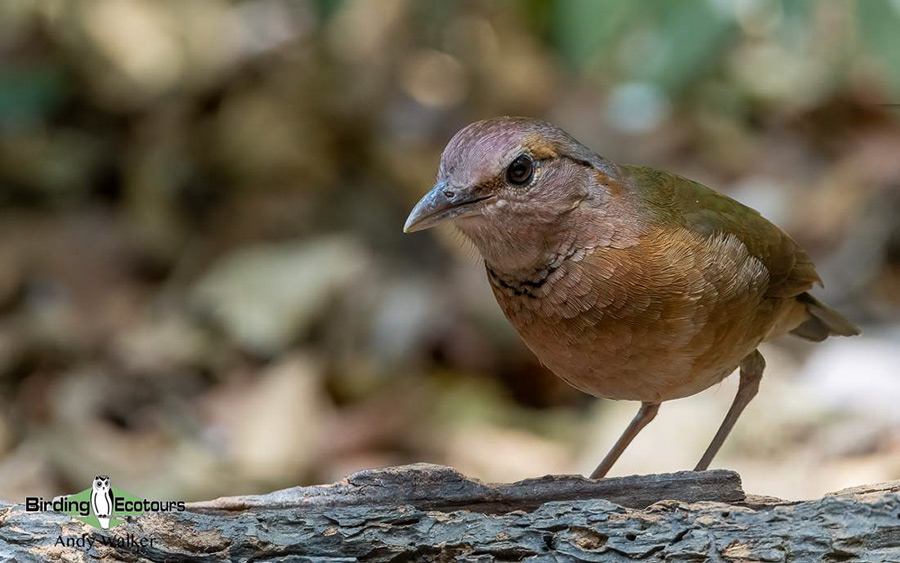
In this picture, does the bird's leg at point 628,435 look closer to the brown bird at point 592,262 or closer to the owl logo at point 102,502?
the brown bird at point 592,262

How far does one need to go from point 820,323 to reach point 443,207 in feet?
7.11

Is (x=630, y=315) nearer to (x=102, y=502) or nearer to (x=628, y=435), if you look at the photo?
(x=628, y=435)

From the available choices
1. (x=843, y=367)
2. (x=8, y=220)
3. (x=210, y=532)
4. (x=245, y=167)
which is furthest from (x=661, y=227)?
(x=8, y=220)

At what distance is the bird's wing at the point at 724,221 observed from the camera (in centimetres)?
425

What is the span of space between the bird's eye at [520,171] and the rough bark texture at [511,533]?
1133 mm

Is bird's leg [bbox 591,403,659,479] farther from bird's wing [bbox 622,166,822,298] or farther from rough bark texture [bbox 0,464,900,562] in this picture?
rough bark texture [bbox 0,464,900,562]

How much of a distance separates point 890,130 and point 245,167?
5.42 metres

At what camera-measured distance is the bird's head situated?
3.91m

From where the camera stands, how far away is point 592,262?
12.9ft

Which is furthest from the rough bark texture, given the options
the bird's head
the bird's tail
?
the bird's tail

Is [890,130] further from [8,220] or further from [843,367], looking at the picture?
[8,220]

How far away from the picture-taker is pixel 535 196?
156 inches

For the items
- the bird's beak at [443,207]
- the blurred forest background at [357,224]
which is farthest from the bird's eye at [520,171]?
the blurred forest background at [357,224]

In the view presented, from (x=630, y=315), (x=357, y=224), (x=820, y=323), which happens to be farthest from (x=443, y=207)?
(x=357, y=224)
